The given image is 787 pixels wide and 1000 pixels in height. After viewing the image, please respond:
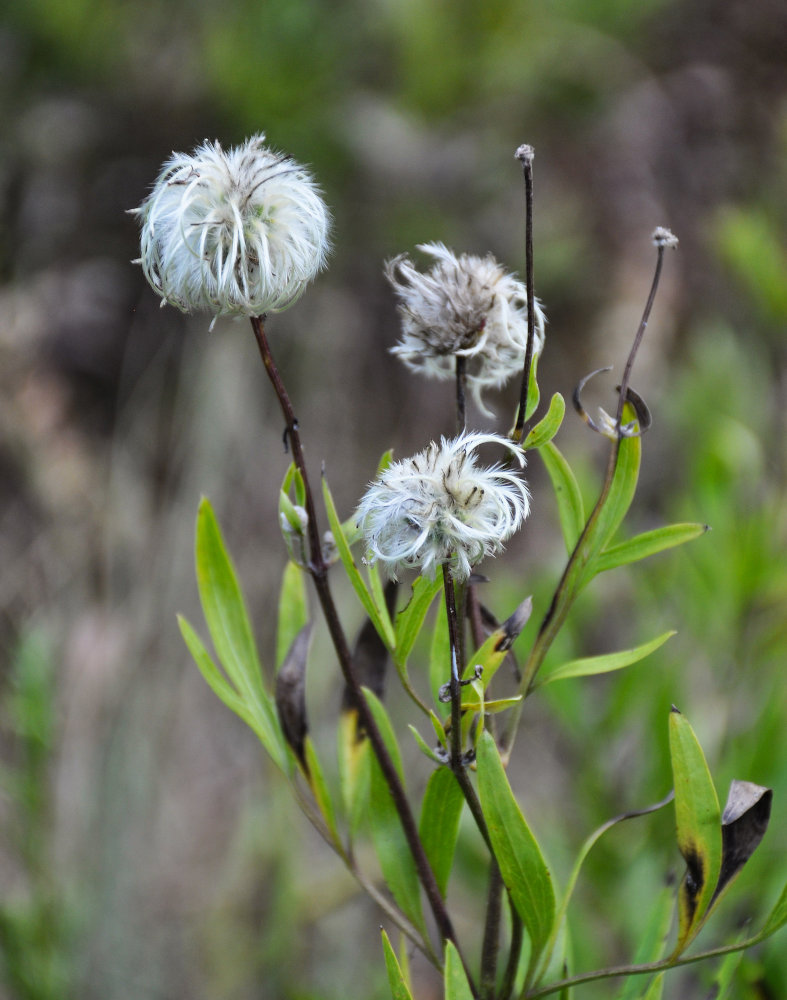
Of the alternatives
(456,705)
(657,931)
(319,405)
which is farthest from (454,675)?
(319,405)

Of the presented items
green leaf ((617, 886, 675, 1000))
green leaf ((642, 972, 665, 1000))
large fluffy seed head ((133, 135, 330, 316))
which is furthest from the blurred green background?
large fluffy seed head ((133, 135, 330, 316))

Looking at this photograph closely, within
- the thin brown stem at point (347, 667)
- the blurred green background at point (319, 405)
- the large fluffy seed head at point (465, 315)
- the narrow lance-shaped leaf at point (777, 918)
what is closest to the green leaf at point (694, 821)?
the narrow lance-shaped leaf at point (777, 918)

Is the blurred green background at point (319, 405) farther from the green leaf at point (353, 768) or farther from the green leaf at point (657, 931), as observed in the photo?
the green leaf at point (353, 768)

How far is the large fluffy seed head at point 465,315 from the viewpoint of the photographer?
0.54m

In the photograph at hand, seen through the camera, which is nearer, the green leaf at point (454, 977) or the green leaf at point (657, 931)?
the green leaf at point (454, 977)

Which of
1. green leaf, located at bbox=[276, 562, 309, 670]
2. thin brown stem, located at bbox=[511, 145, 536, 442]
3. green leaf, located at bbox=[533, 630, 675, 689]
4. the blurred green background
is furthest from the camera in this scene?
the blurred green background

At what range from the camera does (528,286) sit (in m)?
0.45

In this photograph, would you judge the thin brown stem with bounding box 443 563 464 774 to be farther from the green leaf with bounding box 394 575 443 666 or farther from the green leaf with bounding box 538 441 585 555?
the green leaf with bounding box 538 441 585 555

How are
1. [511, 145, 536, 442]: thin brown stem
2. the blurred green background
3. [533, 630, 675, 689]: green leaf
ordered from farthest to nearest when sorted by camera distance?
1. the blurred green background
2. [533, 630, 675, 689]: green leaf
3. [511, 145, 536, 442]: thin brown stem

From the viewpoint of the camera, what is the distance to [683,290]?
287 cm

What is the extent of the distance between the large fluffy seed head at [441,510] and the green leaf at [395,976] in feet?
0.74

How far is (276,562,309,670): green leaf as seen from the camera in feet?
2.14

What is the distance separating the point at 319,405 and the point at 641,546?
197 cm

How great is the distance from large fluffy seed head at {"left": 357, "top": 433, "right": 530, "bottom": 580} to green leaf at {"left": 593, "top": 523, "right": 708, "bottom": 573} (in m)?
0.12
